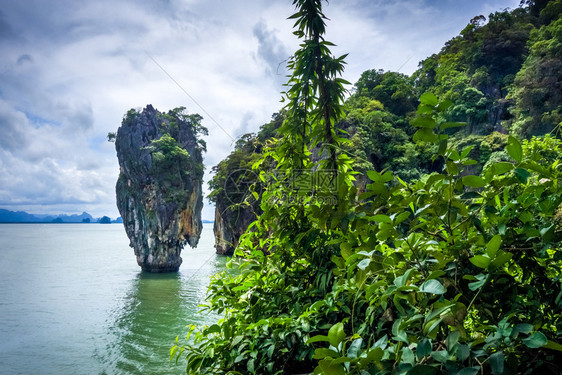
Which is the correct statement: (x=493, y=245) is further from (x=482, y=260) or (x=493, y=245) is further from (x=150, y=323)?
(x=150, y=323)

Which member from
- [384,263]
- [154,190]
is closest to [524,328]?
[384,263]

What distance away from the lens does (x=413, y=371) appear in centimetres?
49

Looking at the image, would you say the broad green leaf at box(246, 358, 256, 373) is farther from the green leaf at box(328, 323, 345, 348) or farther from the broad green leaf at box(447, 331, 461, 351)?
the broad green leaf at box(447, 331, 461, 351)

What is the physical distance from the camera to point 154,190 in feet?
70.1

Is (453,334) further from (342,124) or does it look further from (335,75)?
(342,124)

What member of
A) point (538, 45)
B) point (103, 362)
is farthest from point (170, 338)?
point (538, 45)

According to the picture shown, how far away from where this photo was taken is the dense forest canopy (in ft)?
1.79

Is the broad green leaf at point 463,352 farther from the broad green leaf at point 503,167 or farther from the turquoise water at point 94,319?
the turquoise water at point 94,319

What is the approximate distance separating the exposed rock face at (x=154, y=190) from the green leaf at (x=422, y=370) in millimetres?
22156

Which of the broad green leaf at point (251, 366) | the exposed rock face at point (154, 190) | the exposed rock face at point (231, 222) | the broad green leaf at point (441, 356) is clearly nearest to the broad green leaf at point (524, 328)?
the broad green leaf at point (441, 356)

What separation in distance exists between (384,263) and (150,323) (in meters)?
13.3

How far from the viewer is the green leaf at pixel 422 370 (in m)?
0.49

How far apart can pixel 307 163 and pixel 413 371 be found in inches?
45.2

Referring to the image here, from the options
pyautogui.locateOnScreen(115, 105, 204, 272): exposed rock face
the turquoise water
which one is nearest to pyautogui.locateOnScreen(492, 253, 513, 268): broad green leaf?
the turquoise water
